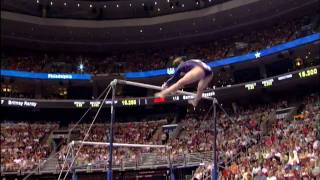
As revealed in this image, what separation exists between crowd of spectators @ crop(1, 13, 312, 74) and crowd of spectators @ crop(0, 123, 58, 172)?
547 cm

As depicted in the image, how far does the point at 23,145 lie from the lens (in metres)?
32.4

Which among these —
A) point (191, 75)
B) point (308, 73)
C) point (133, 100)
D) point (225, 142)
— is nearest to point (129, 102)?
point (133, 100)

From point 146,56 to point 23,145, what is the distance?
Answer: 14.2 m

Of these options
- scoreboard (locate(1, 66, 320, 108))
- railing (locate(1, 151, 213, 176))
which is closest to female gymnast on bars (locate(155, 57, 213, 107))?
railing (locate(1, 151, 213, 176))

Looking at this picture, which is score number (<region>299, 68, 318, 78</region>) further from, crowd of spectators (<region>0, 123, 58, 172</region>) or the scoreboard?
crowd of spectators (<region>0, 123, 58, 172</region>)

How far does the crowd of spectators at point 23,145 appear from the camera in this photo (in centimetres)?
2980

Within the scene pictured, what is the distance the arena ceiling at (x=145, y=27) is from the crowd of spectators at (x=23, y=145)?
8266 mm

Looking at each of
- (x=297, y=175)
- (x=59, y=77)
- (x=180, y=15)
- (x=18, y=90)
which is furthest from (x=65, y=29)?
(x=297, y=175)

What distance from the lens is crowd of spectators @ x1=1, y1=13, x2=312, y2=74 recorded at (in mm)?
35438

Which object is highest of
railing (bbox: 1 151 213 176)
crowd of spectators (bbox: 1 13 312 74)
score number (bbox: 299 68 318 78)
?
crowd of spectators (bbox: 1 13 312 74)

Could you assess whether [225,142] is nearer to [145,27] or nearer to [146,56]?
[145,27]
